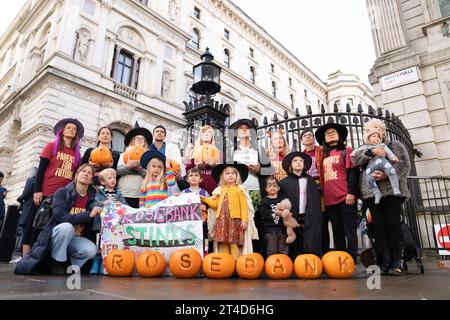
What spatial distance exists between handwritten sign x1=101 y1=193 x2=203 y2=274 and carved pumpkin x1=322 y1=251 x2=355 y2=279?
5.10ft

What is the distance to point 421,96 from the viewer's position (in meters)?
8.43

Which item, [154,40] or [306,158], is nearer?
[306,158]

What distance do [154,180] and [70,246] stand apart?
1.40 metres

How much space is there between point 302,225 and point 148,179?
237 cm

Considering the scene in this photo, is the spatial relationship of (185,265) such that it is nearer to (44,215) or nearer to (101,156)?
(44,215)

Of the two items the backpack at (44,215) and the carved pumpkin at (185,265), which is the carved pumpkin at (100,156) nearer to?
the backpack at (44,215)

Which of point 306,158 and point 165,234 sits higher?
point 306,158

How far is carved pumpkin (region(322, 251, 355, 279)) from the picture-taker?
3188mm

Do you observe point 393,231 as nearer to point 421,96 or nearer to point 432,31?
point 421,96

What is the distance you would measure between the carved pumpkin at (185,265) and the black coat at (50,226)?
140 cm

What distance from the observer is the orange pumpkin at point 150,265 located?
A: 336 cm

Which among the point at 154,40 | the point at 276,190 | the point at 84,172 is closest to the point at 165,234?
the point at 84,172

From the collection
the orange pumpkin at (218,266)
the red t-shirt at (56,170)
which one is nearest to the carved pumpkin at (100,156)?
the red t-shirt at (56,170)

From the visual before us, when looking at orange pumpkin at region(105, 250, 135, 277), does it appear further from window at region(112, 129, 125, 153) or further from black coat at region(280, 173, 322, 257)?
window at region(112, 129, 125, 153)
